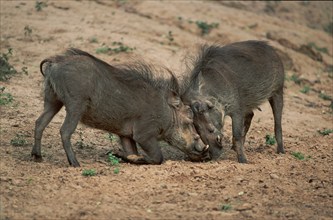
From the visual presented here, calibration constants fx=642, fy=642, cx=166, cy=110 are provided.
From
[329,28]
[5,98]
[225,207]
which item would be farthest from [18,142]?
[329,28]

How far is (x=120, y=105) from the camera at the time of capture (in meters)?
6.92

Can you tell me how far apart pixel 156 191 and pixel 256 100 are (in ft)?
9.67

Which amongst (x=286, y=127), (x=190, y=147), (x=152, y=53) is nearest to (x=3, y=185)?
(x=190, y=147)

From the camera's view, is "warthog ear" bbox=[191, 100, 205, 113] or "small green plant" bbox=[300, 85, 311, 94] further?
"small green plant" bbox=[300, 85, 311, 94]

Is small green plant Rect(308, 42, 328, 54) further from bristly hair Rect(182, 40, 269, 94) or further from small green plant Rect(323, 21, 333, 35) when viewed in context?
bristly hair Rect(182, 40, 269, 94)

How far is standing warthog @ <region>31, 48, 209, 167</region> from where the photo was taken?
6.41 m

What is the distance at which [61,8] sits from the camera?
1310cm

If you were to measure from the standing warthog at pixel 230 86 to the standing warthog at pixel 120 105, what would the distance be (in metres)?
0.18

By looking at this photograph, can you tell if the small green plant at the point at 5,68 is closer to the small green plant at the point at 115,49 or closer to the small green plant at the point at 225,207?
the small green plant at the point at 115,49

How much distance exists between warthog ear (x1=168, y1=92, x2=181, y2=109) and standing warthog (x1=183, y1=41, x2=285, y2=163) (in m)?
0.18

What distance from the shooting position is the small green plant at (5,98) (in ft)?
27.5

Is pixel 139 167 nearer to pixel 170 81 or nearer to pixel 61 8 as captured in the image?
pixel 170 81

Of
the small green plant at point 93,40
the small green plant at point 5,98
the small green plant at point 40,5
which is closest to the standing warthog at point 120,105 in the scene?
the small green plant at point 5,98

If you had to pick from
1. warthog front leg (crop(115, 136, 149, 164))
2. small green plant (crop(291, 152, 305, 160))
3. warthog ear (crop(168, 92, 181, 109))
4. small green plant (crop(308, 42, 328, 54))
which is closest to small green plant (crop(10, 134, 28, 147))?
warthog front leg (crop(115, 136, 149, 164))
